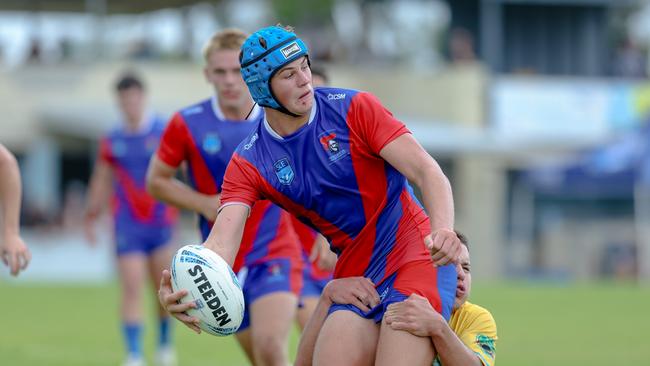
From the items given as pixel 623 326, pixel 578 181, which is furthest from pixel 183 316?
pixel 578 181

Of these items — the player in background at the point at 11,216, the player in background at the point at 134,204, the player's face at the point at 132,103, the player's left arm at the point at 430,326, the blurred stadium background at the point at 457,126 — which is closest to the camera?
the player's left arm at the point at 430,326

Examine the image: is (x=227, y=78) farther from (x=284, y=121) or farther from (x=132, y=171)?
(x=132, y=171)

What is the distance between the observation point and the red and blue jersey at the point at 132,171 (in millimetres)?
12766

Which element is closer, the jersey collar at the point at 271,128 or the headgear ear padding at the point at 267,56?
the headgear ear padding at the point at 267,56

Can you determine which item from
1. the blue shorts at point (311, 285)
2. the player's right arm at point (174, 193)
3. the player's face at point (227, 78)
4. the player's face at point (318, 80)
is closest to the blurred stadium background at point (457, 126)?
the blue shorts at point (311, 285)

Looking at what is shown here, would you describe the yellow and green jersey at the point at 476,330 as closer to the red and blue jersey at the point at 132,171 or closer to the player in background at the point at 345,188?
the player in background at the point at 345,188

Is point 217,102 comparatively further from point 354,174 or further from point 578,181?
point 578,181

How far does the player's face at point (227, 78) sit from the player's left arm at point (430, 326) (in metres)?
2.76

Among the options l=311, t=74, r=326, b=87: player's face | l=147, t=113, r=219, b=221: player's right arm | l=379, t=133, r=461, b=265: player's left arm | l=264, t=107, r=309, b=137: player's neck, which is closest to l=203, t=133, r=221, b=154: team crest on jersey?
l=147, t=113, r=219, b=221: player's right arm

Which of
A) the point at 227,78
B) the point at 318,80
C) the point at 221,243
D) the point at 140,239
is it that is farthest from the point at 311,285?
the point at 140,239

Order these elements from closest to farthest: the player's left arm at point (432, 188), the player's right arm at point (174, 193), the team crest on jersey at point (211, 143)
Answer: the player's left arm at point (432, 188), the player's right arm at point (174, 193), the team crest on jersey at point (211, 143)

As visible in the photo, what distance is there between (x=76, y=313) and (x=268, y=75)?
13.3m

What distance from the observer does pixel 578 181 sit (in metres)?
29.1

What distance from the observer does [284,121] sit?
6238mm
